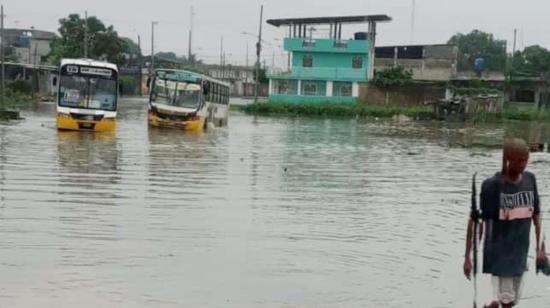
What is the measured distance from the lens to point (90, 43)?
3484 inches

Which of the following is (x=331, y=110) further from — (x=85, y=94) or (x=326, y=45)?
(x=85, y=94)

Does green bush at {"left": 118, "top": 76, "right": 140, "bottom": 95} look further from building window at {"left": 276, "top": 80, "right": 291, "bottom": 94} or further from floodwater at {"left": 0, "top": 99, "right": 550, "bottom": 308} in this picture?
floodwater at {"left": 0, "top": 99, "right": 550, "bottom": 308}

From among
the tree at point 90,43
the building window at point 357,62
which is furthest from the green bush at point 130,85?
the building window at point 357,62

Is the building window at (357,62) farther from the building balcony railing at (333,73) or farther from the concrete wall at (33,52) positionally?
the concrete wall at (33,52)

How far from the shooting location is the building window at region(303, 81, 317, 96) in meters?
70.2

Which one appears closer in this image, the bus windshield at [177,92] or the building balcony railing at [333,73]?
the bus windshield at [177,92]

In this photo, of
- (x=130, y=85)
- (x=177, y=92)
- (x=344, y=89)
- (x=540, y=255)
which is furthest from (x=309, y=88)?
(x=540, y=255)

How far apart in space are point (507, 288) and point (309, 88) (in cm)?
6501

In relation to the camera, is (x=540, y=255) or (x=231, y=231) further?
(x=231, y=231)

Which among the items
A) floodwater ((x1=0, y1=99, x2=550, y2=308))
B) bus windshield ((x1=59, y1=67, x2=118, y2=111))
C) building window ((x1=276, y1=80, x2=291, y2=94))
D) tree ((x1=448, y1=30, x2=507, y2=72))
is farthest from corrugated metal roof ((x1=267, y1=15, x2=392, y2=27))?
floodwater ((x1=0, y1=99, x2=550, y2=308))

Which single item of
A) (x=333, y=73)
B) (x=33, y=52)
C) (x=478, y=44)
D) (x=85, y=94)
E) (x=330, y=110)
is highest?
(x=478, y=44)

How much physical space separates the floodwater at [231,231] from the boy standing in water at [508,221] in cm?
130

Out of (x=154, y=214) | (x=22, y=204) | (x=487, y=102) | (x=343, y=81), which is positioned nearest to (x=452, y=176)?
(x=154, y=214)

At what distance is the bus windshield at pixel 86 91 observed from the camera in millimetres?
28969
